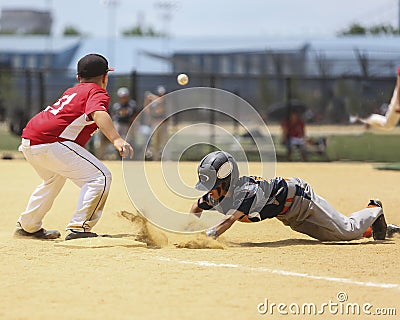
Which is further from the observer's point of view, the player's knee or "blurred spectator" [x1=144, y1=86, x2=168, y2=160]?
"blurred spectator" [x1=144, y1=86, x2=168, y2=160]

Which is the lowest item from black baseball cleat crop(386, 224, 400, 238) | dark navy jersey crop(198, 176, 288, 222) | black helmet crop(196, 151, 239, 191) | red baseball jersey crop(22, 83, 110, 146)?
black baseball cleat crop(386, 224, 400, 238)

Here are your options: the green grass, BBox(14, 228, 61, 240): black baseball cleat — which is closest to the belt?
BBox(14, 228, 61, 240): black baseball cleat

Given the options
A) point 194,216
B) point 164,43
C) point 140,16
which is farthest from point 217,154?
point 140,16

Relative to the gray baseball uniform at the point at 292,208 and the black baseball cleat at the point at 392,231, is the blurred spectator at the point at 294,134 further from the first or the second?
Answer: the gray baseball uniform at the point at 292,208

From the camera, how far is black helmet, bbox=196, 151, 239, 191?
7367 millimetres

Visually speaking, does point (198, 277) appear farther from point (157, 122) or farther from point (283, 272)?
point (157, 122)

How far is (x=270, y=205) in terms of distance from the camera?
24.9 ft

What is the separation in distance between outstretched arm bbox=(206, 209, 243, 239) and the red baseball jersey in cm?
170

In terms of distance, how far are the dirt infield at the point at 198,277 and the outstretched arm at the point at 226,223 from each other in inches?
4.3

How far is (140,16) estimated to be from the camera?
3782 inches

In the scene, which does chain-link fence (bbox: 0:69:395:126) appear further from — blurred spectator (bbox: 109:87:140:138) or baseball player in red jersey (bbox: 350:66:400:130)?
baseball player in red jersey (bbox: 350:66:400:130)

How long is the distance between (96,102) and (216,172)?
1400mm

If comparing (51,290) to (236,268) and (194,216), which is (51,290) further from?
(194,216)

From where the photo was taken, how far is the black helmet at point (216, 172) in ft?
24.2
